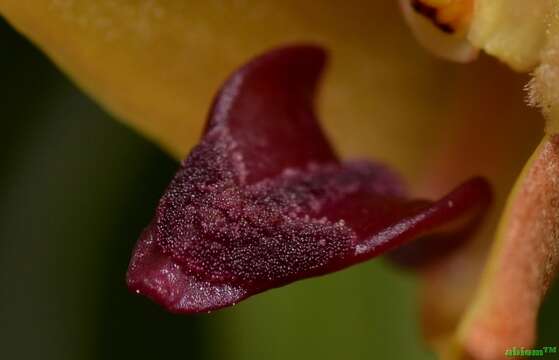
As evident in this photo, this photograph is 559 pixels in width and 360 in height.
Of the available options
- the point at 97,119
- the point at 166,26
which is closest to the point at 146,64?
the point at 166,26

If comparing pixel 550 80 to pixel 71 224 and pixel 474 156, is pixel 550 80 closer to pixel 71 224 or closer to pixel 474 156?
pixel 474 156

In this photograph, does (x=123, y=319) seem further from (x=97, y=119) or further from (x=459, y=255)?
(x=459, y=255)

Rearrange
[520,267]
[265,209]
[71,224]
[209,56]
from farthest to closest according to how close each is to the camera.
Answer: [71,224], [209,56], [265,209], [520,267]

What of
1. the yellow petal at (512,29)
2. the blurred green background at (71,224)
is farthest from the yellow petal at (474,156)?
the blurred green background at (71,224)

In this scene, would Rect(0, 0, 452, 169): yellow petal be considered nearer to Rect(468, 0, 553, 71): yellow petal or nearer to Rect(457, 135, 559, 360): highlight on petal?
Rect(468, 0, 553, 71): yellow petal

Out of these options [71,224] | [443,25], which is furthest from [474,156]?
[71,224]

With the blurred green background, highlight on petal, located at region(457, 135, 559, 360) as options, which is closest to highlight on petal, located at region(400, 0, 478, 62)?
highlight on petal, located at region(457, 135, 559, 360)
